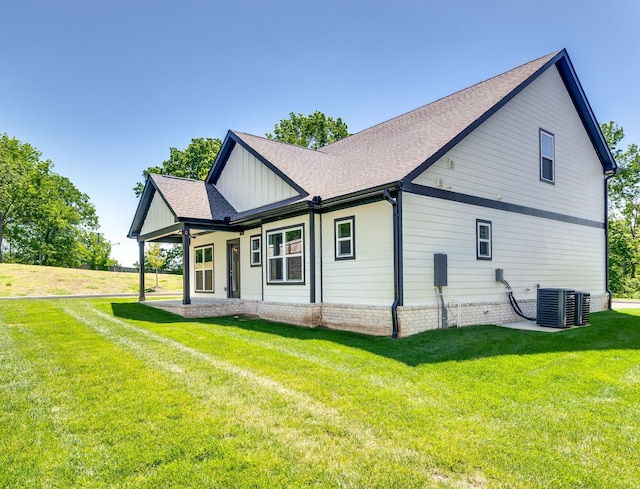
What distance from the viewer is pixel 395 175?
926cm

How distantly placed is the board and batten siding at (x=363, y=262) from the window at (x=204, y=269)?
7.51 m

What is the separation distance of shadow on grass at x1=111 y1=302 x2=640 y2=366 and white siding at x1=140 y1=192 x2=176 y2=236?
5.11 metres

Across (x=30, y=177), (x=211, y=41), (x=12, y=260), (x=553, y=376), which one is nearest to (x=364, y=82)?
(x=211, y=41)

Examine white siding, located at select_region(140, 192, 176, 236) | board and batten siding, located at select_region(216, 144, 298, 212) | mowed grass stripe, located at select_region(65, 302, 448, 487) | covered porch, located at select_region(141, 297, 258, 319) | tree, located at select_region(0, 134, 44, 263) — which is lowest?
covered porch, located at select_region(141, 297, 258, 319)

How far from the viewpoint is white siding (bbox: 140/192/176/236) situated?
1452cm

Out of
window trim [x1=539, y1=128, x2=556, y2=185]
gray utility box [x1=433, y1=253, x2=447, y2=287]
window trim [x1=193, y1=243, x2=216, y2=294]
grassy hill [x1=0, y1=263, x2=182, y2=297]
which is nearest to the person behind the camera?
gray utility box [x1=433, y1=253, x2=447, y2=287]

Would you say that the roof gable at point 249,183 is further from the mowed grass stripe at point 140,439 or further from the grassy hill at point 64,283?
the grassy hill at point 64,283

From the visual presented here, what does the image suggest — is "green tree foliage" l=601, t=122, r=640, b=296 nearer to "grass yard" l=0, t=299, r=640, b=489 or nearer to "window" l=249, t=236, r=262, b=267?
"grass yard" l=0, t=299, r=640, b=489

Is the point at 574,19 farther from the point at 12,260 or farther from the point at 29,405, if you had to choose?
the point at 12,260

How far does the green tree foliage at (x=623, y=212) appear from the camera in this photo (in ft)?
96.6

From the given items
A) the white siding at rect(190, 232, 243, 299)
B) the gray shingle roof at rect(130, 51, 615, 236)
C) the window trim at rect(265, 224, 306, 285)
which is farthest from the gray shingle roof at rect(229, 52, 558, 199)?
the white siding at rect(190, 232, 243, 299)

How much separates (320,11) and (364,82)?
4.46 meters

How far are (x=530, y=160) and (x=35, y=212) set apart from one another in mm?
46067

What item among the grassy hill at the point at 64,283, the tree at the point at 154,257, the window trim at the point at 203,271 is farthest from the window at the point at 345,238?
the tree at the point at 154,257
